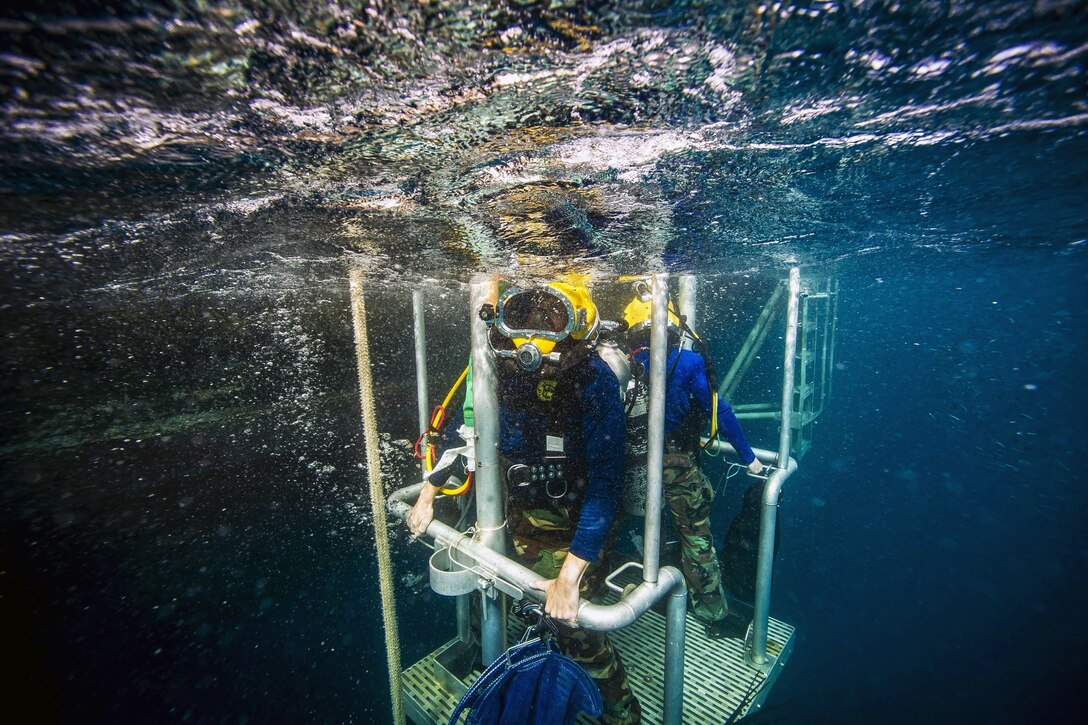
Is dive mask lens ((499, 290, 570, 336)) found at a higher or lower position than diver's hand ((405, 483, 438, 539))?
higher

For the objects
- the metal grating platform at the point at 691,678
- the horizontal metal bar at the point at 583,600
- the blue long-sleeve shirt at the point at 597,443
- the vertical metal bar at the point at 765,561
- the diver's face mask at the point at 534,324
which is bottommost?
the metal grating platform at the point at 691,678

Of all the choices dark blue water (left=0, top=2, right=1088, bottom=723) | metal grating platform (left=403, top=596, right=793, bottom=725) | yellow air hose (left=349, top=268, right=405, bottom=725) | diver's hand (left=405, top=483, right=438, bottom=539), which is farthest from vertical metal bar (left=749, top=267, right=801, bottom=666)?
yellow air hose (left=349, top=268, right=405, bottom=725)

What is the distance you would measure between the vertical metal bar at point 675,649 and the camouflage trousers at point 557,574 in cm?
47

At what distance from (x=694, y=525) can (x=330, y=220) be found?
15.1 ft

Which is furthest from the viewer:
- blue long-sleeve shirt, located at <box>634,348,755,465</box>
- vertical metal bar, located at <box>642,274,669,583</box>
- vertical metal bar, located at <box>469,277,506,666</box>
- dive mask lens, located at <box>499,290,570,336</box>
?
blue long-sleeve shirt, located at <box>634,348,755,465</box>

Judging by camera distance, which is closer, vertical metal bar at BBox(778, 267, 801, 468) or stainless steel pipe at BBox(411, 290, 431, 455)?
stainless steel pipe at BBox(411, 290, 431, 455)

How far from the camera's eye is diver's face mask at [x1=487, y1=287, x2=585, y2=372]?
8.96 feet

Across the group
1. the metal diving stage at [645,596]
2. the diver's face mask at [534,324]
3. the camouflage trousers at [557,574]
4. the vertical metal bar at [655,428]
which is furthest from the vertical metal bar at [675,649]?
the diver's face mask at [534,324]

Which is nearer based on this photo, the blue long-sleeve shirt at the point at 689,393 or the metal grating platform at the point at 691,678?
the metal grating platform at the point at 691,678

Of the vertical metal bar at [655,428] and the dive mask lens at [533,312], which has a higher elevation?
the dive mask lens at [533,312]

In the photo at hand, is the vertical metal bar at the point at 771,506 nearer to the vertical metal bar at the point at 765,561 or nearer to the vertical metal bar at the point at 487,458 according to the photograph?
the vertical metal bar at the point at 765,561

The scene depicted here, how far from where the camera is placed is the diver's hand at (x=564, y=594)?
239 centimetres

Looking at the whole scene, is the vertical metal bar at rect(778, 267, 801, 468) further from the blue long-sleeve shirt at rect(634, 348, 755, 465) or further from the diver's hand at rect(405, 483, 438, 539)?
the diver's hand at rect(405, 483, 438, 539)

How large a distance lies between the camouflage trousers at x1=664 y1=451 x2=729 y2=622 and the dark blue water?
2465 mm
